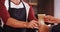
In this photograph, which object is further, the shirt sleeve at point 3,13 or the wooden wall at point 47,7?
the wooden wall at point 47,7

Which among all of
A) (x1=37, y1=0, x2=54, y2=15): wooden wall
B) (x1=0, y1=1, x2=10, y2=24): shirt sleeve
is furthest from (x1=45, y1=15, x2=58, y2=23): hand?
(x1=0, y1=1, x2=10, y2=24): shirt sleeve

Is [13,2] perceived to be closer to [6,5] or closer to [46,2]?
[6,5]

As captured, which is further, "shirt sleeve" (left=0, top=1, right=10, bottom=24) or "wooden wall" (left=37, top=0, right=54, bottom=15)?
"wooden wall" (left=37, top=0, right=54, bottom=15)

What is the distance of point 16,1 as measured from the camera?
3.02 feet

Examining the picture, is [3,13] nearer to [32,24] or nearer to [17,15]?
[17,15]

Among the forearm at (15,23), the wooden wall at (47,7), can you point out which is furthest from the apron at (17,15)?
the wooden wall at (47,7)

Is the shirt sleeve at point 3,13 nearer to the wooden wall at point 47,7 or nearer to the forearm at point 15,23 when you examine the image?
the forearm at point 15,23

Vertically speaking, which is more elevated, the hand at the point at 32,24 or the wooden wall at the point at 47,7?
the wooden wall at the point at 47,7

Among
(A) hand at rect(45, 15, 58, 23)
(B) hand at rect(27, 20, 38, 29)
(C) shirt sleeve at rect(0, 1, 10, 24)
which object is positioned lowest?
(B) hand at rect(27, 20, 38, 29)

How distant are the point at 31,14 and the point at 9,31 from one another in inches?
8.7

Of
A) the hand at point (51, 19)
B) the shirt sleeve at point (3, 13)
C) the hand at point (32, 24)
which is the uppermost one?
the shirt sleeve at point (3, 13)

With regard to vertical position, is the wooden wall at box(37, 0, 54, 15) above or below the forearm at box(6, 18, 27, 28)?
above

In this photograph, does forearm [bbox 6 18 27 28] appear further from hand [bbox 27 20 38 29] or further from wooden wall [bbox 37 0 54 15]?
wooden wall [bbox 37 0 54 15]

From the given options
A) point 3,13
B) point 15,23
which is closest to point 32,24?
point 15,23
